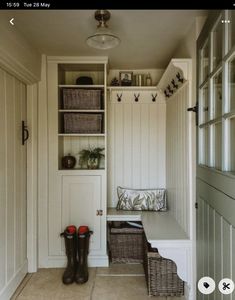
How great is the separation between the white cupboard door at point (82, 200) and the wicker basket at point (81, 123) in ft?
1.60

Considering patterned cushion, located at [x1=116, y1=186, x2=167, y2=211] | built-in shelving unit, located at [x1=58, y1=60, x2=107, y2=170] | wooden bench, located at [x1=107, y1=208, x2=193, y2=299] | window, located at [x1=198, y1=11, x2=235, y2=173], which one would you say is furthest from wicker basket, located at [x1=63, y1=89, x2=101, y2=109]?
wooden bench, located at [x1=107, y1=208, x2=193, y2=299]

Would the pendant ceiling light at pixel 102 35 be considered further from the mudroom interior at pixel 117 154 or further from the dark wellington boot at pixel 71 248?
the dark wellington boot at pixel 71 248

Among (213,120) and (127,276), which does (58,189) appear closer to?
(127,276)

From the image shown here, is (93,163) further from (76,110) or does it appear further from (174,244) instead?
(174,244)

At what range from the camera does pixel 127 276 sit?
2557 millimetres

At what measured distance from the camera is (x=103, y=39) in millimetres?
1812

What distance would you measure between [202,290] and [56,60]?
237 centimetres

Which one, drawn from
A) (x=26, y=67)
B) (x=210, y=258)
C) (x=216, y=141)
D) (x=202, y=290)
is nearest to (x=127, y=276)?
(x=202, y=290)

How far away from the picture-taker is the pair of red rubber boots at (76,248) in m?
2.53

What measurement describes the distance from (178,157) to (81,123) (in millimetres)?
1048

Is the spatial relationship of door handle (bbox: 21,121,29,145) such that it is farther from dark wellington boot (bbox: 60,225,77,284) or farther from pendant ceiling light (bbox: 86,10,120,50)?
pendant ceiling light (bbox: 86,10,120,50)

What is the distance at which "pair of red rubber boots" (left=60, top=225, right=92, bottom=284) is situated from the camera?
253 centimetres

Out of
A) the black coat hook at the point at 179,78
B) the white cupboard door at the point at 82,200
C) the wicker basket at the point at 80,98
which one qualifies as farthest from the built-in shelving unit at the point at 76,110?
the black coat hook at the point at 179,78

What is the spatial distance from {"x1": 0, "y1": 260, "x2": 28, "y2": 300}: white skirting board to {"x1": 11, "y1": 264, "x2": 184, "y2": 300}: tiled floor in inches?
1.7
